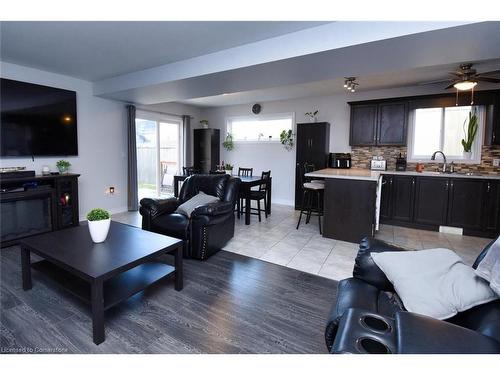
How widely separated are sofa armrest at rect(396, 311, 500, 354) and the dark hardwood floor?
0.88 metres

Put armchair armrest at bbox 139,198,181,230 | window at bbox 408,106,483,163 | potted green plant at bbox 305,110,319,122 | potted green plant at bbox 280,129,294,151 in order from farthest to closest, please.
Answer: potted green plant at bbox 280,129,294,151
potted green plant at bbox 305,110,319,122
window at bbox 408,106,483,163
armchair armrest at bbox 139,198,181,230

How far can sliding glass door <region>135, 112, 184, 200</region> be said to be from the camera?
625 centimetres

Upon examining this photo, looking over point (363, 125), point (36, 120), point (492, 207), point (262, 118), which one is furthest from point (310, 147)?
point (36, 120)

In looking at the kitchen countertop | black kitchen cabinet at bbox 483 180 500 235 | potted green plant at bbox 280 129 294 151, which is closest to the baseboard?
potted green plant at bbox 280 129 294 151

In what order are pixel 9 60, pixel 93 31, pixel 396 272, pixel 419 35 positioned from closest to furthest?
pixel 396 272 < pixel 419 35 < pixel 93 31 < pixel 9 60

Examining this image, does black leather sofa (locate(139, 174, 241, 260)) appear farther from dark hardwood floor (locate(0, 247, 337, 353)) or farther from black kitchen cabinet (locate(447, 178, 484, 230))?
black kitchen cabinet (locate(447, 178, 484, 230))

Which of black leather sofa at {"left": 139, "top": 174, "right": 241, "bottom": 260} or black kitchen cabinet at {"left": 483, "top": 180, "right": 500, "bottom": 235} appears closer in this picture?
black leather sofa at {"left": 139, "top": 174, "right": 241, "bottom": 260}

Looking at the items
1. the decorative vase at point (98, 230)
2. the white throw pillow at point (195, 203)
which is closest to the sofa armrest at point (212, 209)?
the white throw pillow at point (195, 203)

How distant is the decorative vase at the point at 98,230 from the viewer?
2286mm

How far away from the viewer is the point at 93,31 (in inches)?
112

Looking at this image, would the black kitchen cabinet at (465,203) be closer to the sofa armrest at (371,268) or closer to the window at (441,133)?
the window at (441,133)

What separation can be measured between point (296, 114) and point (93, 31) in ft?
14.7

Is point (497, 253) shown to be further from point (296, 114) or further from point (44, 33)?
point (296, 114)

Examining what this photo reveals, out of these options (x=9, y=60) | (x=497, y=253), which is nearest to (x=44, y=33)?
(x=9, y=60)
